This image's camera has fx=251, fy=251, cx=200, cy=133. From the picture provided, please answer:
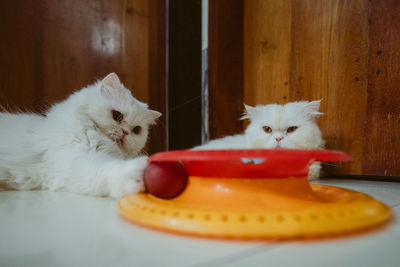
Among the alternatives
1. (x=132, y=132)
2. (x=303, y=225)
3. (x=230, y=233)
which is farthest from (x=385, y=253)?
(x=132, y=132)

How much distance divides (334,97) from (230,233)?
146cm

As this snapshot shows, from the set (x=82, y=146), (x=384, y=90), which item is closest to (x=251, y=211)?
(x=82, y=146)

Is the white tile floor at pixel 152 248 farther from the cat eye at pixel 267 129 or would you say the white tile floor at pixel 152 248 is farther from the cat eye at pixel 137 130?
the cat eye at pixel 267 129

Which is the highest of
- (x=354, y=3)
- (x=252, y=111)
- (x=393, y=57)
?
(x=354, y=3)

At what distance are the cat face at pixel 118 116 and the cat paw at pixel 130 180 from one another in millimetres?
433

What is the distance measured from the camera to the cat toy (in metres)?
0.49

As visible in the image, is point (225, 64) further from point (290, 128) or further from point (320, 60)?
point (290, 128)

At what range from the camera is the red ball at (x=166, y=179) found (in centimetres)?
70

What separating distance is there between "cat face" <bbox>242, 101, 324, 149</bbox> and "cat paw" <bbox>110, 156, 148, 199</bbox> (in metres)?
0.97

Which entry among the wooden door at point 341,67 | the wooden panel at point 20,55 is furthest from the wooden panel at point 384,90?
the wooden panel at point 20,55

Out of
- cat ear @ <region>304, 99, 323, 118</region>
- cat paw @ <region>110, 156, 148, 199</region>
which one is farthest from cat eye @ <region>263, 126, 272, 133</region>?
cat paw @ <region>110, 156, 148, 199</region>

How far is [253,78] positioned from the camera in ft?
7.18

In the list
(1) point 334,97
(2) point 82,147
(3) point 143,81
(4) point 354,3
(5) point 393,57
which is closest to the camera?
(2) point 82,147

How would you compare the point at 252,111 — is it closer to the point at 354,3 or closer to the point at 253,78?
the point at 253,78
